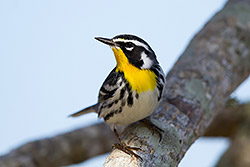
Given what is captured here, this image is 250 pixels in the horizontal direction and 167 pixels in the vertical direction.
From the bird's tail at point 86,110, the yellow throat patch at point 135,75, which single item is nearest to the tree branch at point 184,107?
Answer: the yellow throat patch at point 135,75

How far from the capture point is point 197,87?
3.38 meters

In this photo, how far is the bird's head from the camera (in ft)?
9.83

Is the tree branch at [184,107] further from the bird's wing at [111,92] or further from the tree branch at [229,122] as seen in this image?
the tree branch at [229,122]

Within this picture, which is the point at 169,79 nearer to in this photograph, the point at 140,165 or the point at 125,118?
the point at 125,118

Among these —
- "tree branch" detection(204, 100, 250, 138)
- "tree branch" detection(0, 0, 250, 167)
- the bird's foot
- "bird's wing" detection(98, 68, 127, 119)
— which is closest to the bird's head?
"bird's wing" detection(98, 68, 127, 119)

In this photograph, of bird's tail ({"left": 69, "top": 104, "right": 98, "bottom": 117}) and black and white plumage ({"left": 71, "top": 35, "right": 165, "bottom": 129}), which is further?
bird's tail ({"left": 69, "top": 104, "right": 98, "bottom": 117})

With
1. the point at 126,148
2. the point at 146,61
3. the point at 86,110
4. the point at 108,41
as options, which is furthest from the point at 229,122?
the point at 126,148

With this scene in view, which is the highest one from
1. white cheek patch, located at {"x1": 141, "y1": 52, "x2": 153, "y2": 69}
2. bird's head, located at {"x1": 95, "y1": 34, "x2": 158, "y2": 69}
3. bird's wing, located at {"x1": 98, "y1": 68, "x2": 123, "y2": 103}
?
bird's head, located at {"x1": 95, "y1": 34, "x2": 158, "y2": 69}

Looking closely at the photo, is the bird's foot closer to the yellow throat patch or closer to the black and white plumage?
the black and white plumage

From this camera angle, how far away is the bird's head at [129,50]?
300 cm

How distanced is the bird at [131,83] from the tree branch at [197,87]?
0.51 feet

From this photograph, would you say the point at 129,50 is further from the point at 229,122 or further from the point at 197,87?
the point at 229,122

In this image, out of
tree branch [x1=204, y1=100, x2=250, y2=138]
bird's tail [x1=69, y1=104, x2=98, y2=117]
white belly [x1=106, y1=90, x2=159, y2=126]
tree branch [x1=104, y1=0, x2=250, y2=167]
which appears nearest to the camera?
tree branch [x1=104, y1=0, x2=250, y2=167]

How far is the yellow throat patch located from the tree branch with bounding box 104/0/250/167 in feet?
1.03
